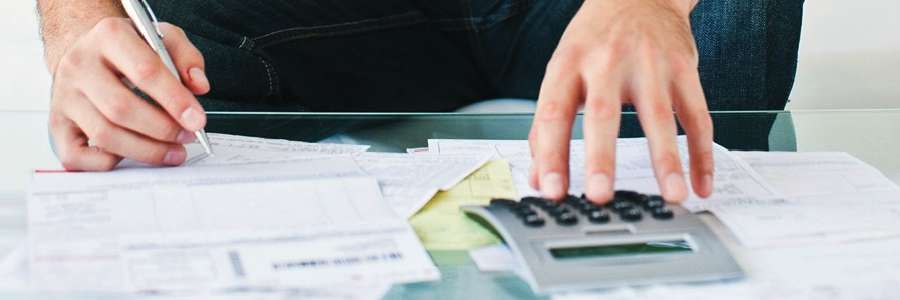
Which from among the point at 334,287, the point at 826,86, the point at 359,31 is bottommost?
the point at 826,86

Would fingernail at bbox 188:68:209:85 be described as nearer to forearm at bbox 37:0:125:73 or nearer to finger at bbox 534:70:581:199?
forearm at bbox 37:0:125:73

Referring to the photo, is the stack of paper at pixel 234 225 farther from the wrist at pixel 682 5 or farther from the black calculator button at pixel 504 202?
the wrist at pixel 682 5

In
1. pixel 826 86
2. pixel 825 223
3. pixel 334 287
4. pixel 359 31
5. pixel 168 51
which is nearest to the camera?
pixel 334 287

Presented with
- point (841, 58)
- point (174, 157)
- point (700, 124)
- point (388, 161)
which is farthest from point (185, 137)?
point (841, 58)

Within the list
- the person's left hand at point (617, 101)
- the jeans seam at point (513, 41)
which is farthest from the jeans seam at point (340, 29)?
the person's left hand at point (617, 101)

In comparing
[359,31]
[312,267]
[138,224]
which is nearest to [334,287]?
[312,267]

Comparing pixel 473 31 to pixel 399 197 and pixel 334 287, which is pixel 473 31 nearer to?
pixel 399 197

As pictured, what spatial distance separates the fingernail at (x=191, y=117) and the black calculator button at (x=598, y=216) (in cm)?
29

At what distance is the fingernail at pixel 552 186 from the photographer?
23.3 inches

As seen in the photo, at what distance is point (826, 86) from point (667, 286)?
1.47 m

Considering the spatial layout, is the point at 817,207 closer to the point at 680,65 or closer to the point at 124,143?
the point at 680,65

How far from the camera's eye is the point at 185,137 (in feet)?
2.40

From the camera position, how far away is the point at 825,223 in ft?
1.97

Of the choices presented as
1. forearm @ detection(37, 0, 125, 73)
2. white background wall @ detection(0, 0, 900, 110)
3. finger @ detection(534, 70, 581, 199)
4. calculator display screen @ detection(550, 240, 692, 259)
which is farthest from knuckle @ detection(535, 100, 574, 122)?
white background wall @ detection(0, 0, 900, 110)
